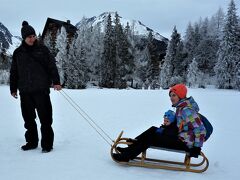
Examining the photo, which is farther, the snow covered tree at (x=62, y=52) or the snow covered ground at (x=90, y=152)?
the snow covered tree at (x=62, y=52)

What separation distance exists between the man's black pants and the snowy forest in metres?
42.5

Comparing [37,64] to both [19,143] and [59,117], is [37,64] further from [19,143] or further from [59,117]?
[59,117]

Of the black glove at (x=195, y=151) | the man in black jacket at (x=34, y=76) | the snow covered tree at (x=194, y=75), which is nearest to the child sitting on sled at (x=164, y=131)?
the black glove at (x=195, y=151)

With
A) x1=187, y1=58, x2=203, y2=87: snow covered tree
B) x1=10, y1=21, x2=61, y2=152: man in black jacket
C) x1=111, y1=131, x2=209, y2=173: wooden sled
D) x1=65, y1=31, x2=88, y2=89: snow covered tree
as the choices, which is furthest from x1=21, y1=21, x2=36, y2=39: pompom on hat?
x1=187, y1=58, x2=203, y2=87: snow covered tree

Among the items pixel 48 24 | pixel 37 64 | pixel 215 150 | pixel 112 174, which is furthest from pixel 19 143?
pixel 48 24

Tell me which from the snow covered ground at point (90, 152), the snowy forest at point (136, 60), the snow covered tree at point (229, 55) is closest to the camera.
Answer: the snow covered ground at point (90, 152)

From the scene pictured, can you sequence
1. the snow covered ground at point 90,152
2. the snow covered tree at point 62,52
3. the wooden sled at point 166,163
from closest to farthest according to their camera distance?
the snow covered ground at point 90,152
the wooden sled at point 166,163
the snow covered tree at point 62,52

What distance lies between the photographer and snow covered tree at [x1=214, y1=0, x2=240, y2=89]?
44094mm

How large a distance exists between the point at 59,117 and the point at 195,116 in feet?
20.1

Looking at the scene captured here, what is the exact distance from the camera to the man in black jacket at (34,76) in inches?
214

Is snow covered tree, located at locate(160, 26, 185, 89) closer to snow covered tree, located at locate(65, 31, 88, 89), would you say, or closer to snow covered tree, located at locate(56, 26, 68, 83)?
snow covered tree, located at locate(65, 31, 88, 89)

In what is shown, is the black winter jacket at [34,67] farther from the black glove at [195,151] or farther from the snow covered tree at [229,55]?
the snow covered tree at [229,55]

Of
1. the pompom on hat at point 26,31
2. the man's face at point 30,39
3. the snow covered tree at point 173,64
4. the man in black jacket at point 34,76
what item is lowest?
the man in black jacket at point 34,76

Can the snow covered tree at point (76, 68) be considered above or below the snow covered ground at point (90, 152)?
above
